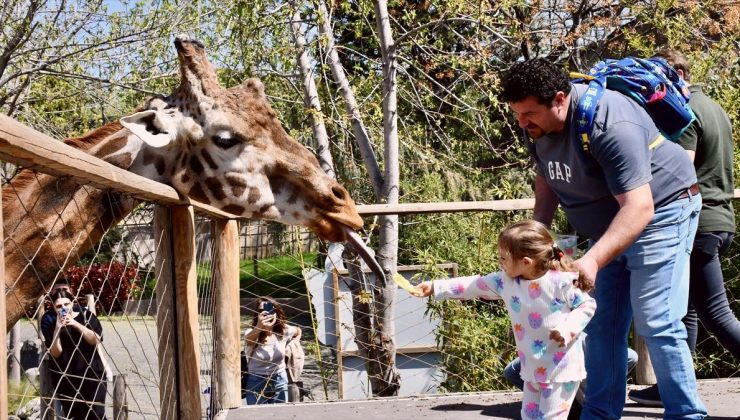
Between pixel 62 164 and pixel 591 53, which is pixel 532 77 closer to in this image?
pixel 62 164

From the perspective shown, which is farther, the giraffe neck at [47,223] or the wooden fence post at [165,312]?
the wooden fence post at [165,312]

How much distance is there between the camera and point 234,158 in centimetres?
385

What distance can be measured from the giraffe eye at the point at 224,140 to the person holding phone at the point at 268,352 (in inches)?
119

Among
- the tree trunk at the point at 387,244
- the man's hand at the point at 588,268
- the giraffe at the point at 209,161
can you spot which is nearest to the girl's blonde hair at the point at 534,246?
the man's hand at the point at 588,268

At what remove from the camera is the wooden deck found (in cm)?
482

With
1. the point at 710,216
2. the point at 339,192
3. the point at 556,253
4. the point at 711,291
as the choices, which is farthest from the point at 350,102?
the point at 556,253

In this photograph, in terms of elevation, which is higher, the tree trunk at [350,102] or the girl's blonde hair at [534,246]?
the tree trunk at [350,102]

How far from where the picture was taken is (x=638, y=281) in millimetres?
3721

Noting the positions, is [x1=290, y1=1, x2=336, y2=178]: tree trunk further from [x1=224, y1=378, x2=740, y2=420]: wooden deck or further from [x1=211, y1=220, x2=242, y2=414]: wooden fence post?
[x1=224, y1=378, x2=740, y2=420]: wooden deck

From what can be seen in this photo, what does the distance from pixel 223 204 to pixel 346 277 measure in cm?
363

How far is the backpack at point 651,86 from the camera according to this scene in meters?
3.78

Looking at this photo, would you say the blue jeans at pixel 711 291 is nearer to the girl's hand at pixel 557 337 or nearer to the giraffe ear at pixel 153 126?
the girl's hand at pixel 557 337

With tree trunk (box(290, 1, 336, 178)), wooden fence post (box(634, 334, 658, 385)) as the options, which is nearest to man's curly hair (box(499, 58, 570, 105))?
wooden fence post (box(634, 334, 658, 385))

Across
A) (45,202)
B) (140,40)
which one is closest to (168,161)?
(45,202)
